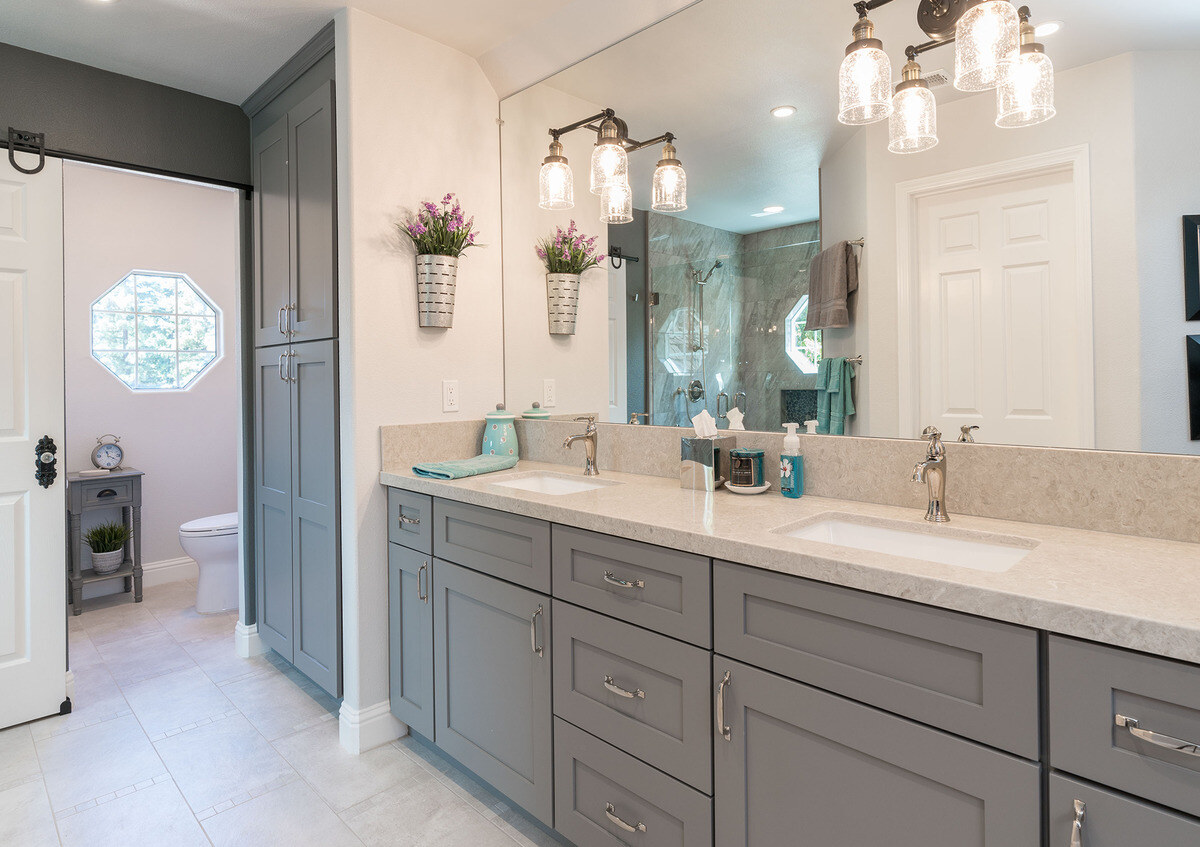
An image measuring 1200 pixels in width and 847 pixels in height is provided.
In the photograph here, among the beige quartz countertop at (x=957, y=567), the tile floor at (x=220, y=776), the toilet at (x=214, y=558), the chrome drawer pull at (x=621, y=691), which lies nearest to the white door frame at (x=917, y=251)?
the beige quartz countertop at (x=957, y=567)

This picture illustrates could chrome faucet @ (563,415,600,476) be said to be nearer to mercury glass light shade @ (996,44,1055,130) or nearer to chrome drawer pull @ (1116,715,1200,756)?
mercury glass light shade @ (996,44,1055,130)

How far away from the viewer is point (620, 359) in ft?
7.66

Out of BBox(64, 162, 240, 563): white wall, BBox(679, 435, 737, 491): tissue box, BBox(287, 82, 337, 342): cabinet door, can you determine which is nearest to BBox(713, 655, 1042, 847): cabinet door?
BBox(679, 435, 737, 491): tissue box

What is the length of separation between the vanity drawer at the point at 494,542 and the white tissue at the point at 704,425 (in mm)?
535

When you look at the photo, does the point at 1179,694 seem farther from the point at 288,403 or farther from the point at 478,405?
the point at 288,403

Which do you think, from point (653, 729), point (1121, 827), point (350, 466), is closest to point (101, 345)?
point (350, 466)

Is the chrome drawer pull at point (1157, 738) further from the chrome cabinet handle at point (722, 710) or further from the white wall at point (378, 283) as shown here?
the white wall at point (378, 283)

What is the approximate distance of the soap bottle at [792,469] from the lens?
1731 millimetres

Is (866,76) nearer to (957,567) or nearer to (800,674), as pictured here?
(957,567)

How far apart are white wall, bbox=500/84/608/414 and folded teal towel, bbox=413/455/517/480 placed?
325 mm

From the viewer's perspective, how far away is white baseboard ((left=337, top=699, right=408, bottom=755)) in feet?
7.42

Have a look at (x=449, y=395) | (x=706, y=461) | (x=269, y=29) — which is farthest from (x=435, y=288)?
(x=706, y=461)

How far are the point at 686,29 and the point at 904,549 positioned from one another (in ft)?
5.29

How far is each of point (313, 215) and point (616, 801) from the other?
84.5 inches
